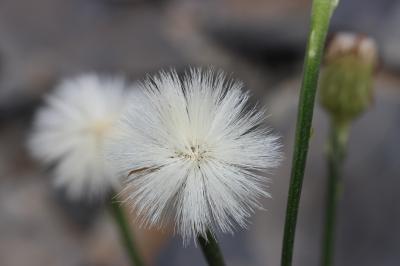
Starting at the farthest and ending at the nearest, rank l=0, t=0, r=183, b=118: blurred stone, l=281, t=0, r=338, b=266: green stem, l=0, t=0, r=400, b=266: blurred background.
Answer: l=0, t=0, r=183, b=118: blurred stone, l=0, t=0, r=400, b=266: blurred background, l=281, t=0, r=338, b=266: green stem

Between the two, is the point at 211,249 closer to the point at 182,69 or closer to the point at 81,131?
the point at 81,131

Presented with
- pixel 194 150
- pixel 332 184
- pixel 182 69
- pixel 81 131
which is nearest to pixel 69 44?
pixel 182 69

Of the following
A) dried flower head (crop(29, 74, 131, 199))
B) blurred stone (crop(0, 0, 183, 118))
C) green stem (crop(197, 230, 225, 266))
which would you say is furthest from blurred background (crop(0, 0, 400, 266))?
green stem (crop(197, 230, 225, 266))

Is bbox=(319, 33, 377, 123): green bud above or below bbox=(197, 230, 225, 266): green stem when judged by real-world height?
above

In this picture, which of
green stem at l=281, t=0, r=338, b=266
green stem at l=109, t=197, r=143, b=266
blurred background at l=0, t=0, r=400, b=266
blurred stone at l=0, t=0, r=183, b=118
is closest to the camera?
green stem at l=281, t=0, r=338, b=266

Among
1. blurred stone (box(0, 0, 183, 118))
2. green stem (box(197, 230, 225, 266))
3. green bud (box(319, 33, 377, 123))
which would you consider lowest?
green stem (box(197, 230, 225, 266))

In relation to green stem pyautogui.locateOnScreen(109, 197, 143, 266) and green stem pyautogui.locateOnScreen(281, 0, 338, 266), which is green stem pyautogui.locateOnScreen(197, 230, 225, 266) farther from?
green stem pyautogui.locateOnScreen(109, 197, 143, 266)

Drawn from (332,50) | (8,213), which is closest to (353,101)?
(332,50)

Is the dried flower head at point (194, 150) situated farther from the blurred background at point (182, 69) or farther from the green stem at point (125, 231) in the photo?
the blurred background at point (182, 69)
